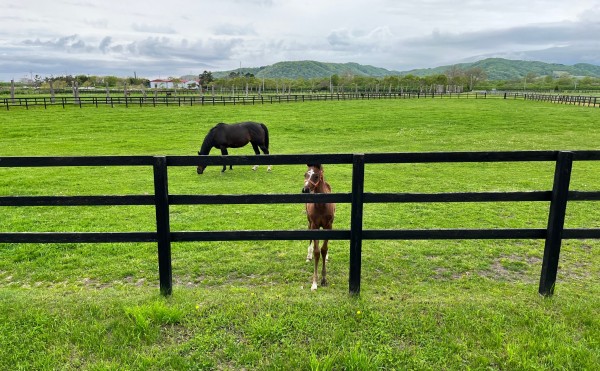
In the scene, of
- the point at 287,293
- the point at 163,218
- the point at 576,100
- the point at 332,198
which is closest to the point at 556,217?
the point at 332,198

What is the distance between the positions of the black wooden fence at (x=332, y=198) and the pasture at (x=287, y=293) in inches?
24.9

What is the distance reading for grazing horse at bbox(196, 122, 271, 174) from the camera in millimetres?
15085

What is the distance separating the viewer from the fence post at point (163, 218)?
4074mm

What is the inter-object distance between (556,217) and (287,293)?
2959 millimetres

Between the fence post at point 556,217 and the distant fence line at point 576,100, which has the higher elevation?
the distant fence line at point 576,100

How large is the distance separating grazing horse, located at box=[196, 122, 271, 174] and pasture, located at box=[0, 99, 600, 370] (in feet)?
7.74

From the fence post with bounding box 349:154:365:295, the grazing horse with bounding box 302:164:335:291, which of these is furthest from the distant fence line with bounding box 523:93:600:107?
the fence post with bounding box 349:154:365:295

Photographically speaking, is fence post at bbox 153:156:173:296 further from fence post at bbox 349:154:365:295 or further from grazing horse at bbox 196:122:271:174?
grazing horse at bbox 196:122:271:174

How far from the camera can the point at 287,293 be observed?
4.49 meters

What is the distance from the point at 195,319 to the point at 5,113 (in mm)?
39919

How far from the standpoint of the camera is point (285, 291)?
4.62 m

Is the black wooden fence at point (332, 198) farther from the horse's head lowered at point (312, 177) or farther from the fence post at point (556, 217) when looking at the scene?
the horse's head lowered at point (312, 177)

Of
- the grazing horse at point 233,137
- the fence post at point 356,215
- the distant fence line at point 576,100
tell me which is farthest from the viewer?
the distant fence line at point 576,100

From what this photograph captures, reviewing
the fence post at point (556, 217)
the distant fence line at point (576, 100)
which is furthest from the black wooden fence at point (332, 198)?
the distant fence line at point (576, 100)
